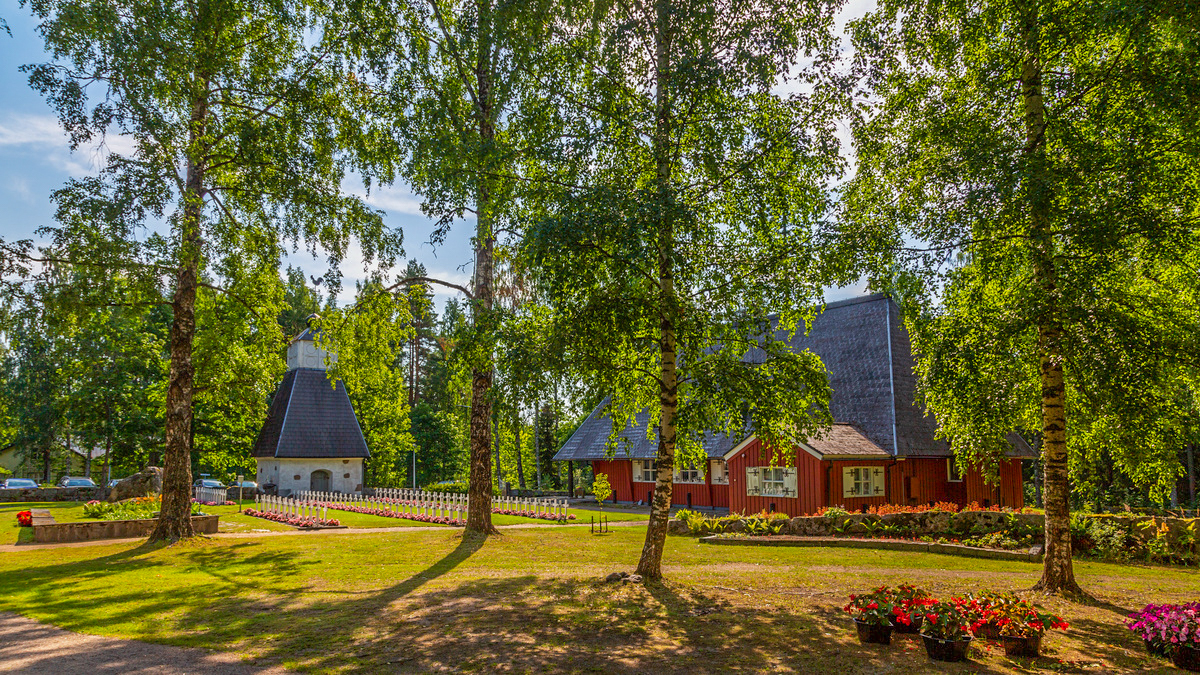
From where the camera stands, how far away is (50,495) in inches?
1393

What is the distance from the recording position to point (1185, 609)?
24.2 feet

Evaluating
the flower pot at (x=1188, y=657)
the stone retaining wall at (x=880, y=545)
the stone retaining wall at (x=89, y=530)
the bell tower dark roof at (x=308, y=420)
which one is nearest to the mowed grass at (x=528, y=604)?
the flower pot at (x=1188, y=657)

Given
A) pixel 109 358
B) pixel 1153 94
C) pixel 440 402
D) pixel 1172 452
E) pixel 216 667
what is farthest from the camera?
pixel 440 402

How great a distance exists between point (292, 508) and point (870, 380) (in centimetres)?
2206

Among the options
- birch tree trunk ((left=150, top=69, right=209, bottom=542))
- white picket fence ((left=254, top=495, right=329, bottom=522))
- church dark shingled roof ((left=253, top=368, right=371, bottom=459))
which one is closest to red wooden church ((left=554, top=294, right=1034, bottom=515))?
white picket fence ((left=254, top=495, right=329, bottom=522))

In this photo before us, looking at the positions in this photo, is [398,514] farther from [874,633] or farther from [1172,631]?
[1172,631]

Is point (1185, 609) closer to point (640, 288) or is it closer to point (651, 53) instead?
point (640, 288)

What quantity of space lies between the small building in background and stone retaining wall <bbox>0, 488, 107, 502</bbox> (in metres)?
7.79

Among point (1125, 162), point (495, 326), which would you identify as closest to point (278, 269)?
point (495, 326)

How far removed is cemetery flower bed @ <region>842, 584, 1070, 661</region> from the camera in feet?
23.8

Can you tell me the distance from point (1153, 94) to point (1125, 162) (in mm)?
865

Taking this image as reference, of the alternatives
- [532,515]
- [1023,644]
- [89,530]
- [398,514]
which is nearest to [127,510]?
[89,530]

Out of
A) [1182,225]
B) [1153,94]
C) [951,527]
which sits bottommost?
[951,527]

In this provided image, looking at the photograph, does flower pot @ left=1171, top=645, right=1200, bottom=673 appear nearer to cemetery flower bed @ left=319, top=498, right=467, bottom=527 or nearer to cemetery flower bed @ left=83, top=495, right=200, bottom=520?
cemetery flower bed @ left=319, top=498, right=467, bottom=527
